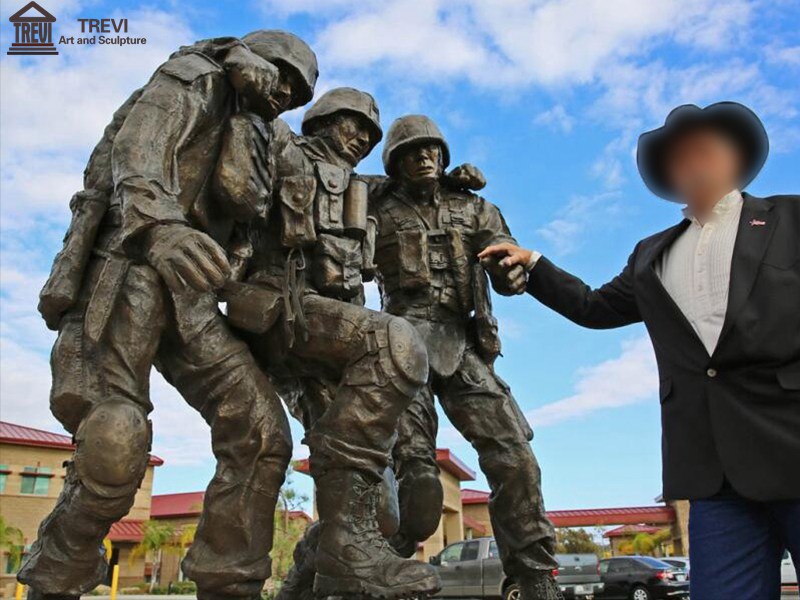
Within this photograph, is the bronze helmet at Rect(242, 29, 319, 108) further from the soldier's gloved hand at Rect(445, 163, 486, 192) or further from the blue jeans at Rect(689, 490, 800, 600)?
the blue jeans at Rect(689, 490, 800, 600)

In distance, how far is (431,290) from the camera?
4359mm

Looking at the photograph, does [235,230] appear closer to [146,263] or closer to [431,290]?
[146,263]

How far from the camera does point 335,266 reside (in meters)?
3.38

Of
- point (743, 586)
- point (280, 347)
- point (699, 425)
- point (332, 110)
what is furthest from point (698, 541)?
point (332, 110)

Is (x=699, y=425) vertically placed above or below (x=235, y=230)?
below

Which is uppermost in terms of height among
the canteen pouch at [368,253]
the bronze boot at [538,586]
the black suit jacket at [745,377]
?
the canteen pouch at [368,253]

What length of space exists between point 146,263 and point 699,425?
201 centimetres

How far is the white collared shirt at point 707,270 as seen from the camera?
221 cm

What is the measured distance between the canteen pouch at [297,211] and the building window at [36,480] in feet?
87.9

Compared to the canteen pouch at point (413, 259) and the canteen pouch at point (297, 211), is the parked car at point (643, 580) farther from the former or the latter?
the canteen pouch at point (297, 211)

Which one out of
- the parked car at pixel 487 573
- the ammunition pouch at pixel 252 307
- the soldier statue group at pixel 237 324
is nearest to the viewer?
the soldier statue group at pixel 237 324

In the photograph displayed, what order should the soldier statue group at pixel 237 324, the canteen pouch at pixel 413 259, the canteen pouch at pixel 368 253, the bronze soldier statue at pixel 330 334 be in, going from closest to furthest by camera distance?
the soldier statue group at pixel 237 324 → the bronze soldier statue at pixel 330 334 → the canteen pouch at pixel 368 253 → the canteen pouch at pixel 413 259

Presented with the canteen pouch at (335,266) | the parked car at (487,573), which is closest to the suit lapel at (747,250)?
the canteen pouch at (335,266)

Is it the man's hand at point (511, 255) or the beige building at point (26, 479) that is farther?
the beige building at point (26, 479)
